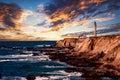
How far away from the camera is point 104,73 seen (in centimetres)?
3962

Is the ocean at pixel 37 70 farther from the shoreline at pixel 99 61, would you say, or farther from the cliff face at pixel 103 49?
the cliff face at pixel 103 49

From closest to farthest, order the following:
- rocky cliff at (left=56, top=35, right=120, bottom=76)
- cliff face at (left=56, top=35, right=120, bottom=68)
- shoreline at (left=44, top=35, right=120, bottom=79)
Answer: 1. shoreline at (left=44, top=35, right=120, bottom=79)
2. rocky cliff at (left=56, top=35, right=120, bottom=76)
3. cliff face at (left=56, top=35, right=120, bottom=68)

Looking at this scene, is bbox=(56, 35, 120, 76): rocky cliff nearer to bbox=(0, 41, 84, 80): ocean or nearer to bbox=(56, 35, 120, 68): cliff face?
bbox=(56, 35, 120, 68): cliff face

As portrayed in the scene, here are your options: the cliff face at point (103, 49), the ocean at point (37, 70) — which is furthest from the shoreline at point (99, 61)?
the ocean at point (37, 70)

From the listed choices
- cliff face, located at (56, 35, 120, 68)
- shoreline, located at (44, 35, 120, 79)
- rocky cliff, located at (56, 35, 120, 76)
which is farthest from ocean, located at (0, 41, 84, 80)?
cliff face, located at (56, 35, 120, 68)

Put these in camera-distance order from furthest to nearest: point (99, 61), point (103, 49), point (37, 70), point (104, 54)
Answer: point (103, 49) < point (104, 54) < point (99, 61) < point (37, 70)

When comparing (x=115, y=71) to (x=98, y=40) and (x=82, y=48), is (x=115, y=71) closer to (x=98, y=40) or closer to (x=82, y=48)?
(x=98, y=40)

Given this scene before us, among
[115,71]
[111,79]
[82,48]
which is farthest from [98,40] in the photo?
[111,79]

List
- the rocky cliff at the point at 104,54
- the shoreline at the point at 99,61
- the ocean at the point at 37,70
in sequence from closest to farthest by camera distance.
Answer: the ocean at the point at 37,70
the shoreline at the point at 99,61
the rocky cliff at the point at 104,54

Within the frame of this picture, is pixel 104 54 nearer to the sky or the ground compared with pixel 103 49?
nearer to the ground

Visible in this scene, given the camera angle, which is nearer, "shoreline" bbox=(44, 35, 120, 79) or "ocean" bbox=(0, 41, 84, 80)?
"ocean" bbox=(0, 41, 84, 80)

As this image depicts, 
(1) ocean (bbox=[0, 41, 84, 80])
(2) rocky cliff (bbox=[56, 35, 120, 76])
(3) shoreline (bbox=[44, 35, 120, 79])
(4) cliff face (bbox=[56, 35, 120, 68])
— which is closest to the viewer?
(1) ocean (bbox=[0, 41, 84, 80])

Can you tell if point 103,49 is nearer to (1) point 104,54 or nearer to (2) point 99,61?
(1) point 104,54

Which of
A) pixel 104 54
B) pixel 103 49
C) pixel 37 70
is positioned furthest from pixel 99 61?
pixel 37 70
